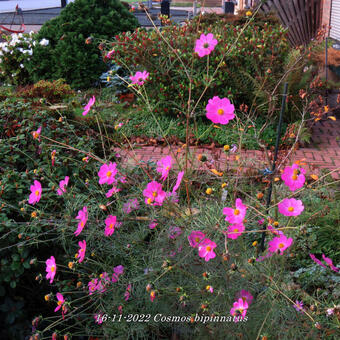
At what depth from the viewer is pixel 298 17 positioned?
8555 millimetres

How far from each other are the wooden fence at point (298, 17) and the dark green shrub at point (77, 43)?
11.2 ft

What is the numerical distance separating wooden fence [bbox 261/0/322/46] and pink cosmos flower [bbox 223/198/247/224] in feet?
25.7

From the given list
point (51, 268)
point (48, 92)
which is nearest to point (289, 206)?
point (51, 268)

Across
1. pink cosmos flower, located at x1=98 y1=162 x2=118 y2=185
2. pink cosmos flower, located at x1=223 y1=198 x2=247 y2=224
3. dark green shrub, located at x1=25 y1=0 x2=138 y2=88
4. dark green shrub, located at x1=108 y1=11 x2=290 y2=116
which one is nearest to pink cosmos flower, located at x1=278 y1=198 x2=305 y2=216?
pink cosmos flower, located at x1=223 y1=198 x2=247 y2=224

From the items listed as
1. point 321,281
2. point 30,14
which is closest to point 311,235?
point 321,281

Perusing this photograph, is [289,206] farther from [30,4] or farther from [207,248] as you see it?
[30,4]

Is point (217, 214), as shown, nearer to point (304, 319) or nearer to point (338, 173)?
point (304, 319)

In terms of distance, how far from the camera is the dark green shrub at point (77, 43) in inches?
266

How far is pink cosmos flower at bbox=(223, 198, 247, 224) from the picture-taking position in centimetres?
151

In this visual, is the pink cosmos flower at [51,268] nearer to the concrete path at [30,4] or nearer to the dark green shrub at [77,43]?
the dark green shrub at [77,43]

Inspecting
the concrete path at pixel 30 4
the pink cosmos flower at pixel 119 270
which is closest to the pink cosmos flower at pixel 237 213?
the pink cosmos flower at pixel 119 270

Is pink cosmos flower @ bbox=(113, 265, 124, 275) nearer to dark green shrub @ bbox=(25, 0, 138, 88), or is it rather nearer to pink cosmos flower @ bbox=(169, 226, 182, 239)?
pink cosmos flower @ bbox=(169, 226, 182, 239)

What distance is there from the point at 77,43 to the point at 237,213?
5.95 metres

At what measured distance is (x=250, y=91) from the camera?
199 inches
